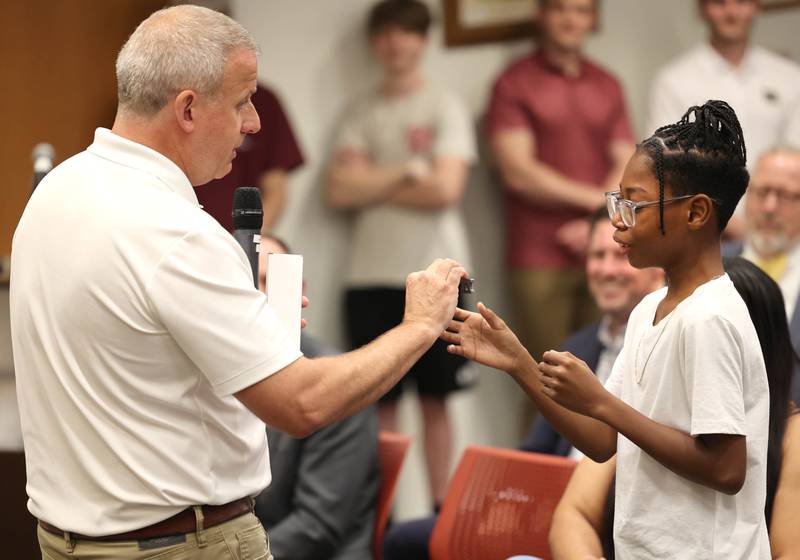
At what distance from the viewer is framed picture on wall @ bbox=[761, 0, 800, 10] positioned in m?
5.09

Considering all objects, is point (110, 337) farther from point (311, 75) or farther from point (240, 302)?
point (311, 75)

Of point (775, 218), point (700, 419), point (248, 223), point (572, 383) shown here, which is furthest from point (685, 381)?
point (775, 218)

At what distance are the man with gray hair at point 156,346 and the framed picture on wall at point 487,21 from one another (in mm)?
3540

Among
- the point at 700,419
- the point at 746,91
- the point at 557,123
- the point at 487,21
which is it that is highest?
the point at 487,21

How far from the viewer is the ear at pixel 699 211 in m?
1.78

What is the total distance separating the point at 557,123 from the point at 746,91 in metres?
0.77

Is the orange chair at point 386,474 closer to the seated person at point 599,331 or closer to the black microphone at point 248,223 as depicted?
the seated person at point 599,331

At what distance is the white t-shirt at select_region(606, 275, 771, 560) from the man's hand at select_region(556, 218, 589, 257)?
2954 millimetres

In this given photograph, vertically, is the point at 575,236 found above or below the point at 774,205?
below

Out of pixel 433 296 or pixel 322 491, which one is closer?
pixel 433 296

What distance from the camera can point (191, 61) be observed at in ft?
5.64

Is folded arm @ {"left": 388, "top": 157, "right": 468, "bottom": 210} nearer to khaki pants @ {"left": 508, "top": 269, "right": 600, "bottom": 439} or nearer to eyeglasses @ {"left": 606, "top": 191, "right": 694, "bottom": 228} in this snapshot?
khaki pants @ {"left": 508, "top": 269, "right": 600, "bottom": 439}

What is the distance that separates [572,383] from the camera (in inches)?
67.5

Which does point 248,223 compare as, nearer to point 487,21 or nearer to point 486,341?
point 486,341
